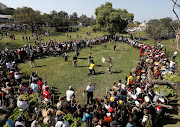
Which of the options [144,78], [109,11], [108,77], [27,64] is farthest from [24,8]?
[144,78]

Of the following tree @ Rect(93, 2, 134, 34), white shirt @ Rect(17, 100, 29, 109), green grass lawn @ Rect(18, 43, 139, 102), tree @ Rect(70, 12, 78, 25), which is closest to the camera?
white shirt @ Rect(17, 100, 29, 109)

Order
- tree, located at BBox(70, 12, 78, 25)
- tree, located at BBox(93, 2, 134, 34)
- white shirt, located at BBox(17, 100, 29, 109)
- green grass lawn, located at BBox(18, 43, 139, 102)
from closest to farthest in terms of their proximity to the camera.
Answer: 1. white shirt, located at BBox(17, 100, 29, 109)
2. green grass lawn, located at BBox(18, 43, 139, 102)
3. tree, located at BBox(93, 2, 134, 34)
4. tree, located at BBox(70, 12, 78, 25)

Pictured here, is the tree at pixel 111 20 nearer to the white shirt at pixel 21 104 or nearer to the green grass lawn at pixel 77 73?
the green grass lawn at pixel 77 73

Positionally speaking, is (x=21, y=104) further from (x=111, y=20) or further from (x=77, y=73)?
(x=111, y=20)

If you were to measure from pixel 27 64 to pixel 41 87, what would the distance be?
9.19 meters

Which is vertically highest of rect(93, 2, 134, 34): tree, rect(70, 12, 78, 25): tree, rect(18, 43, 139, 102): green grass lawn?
rect(70, 12, 78, 25): tree

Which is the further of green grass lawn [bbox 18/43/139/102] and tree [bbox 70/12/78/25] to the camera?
tree [bbox 70/12/78/25]

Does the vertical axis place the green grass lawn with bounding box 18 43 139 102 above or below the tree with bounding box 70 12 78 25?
below

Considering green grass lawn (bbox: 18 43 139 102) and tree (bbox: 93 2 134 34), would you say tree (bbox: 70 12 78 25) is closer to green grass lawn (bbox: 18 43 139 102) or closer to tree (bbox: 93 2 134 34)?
tree (bbox: 93 2 134 34)

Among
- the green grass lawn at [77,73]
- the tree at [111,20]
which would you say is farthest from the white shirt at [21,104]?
the tree at [111,20]

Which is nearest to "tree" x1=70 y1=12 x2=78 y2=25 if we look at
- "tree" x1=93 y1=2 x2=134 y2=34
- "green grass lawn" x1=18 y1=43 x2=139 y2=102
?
"tree" x1=93 y1=2 x2=134 y2=34

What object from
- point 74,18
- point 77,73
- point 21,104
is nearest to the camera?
point 21,104

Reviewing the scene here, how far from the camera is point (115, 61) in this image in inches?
771

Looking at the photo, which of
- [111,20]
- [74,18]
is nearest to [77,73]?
[111,20]
